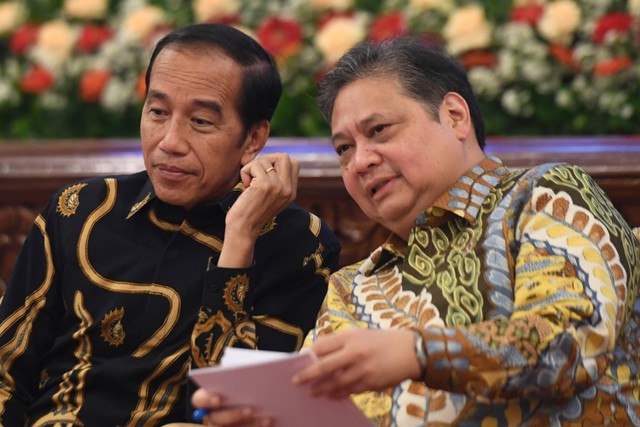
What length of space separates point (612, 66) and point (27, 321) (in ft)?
7.98

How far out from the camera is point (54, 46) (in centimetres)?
483

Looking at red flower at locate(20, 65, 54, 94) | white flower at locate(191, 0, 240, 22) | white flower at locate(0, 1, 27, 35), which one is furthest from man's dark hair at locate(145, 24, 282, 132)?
white flower at locate(0, 1, 27, 35)

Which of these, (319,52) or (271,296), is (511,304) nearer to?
(271,296)

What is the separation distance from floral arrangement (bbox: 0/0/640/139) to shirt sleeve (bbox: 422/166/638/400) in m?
1.94

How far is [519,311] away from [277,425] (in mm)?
473

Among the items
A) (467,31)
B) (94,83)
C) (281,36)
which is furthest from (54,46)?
(467,31)

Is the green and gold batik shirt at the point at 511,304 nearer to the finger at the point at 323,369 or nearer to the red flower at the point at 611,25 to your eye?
the finger at the point at 323,369

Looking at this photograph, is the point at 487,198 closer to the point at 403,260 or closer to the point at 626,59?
the point at 403,260

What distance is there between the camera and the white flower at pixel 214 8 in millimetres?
4605

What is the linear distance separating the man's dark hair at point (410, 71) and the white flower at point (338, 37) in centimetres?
184

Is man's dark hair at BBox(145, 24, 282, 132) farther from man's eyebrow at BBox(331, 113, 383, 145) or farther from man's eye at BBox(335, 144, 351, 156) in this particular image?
man's eyebrow at BBox(331, 113, 383, 145)

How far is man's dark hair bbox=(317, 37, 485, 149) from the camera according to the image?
7.63 feet

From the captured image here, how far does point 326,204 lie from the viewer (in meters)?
3.41

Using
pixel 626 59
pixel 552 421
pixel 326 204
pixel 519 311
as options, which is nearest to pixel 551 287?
pixel 519 311
